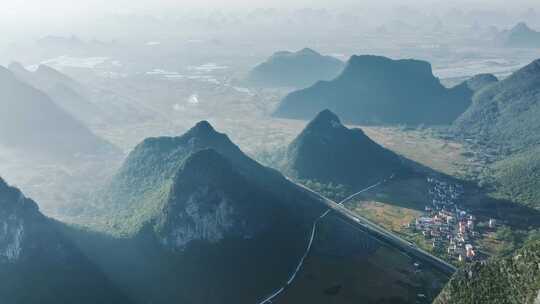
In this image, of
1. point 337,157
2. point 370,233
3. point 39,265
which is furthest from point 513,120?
point 39,265

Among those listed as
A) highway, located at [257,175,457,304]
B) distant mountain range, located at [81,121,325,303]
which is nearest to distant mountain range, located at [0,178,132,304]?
distant mountain range, located at [81,121,325,303]

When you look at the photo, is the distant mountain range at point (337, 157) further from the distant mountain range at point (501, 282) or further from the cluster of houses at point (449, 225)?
the distant mountain range at point (501, 282)

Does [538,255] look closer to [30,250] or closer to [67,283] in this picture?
[67,283]

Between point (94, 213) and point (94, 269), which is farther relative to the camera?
point (94, 213)

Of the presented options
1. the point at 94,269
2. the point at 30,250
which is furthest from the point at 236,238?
the point at 30,250

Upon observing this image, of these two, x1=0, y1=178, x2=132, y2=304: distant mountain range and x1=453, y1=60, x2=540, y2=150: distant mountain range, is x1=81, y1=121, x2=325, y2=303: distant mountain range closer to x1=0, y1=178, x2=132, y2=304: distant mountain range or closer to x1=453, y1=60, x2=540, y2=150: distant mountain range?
x1=0, y1=178, x2=132, y2=304: distant mountain range

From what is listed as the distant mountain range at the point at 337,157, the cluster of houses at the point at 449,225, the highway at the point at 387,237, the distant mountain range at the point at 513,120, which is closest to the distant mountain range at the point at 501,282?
the highway at the point at 387,237
